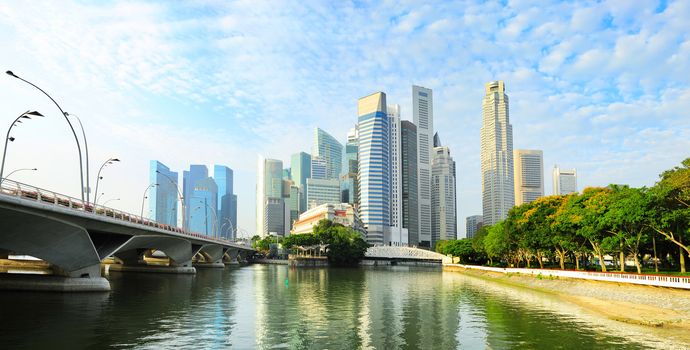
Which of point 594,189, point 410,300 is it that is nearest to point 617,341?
point 410,300

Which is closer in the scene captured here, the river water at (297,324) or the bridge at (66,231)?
the river water at (297,324)

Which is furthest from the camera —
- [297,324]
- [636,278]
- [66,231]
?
[636,278]

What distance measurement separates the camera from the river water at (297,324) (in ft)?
109

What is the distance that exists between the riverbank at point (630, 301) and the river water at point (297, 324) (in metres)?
2.61

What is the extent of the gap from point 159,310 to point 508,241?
9749 cm

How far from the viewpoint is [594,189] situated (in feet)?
301

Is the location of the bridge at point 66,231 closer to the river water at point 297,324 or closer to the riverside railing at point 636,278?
the river water at point 297,324

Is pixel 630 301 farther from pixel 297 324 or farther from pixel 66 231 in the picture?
pixel 66 231

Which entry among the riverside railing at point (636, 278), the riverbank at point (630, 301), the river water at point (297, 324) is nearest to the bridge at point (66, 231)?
the river water at point (297, 324)

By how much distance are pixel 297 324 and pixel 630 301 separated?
39.4 m

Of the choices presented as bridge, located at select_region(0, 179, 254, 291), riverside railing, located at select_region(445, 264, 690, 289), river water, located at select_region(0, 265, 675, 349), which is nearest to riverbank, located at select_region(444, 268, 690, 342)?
riverside railing, located at select_region(445, 264, 690, 289)

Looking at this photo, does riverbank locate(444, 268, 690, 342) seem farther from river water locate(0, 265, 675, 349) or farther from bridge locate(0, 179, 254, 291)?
bridge locate(0, 179, 254, 291)

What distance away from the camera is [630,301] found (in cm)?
5653

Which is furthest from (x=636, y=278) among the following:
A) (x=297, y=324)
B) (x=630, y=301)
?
(x=297, y=324)
